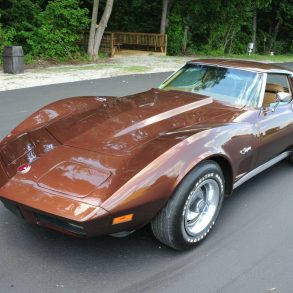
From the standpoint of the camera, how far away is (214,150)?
3.31 meters

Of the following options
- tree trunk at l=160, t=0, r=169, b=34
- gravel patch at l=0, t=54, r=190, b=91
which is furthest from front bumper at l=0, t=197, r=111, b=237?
tree trunk at l=160, t=0, r=169, b=34

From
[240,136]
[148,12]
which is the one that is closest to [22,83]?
[240,136]

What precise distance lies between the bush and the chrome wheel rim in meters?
14.1

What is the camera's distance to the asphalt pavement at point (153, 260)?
2.85m

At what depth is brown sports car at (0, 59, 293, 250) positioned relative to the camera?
2.77 m

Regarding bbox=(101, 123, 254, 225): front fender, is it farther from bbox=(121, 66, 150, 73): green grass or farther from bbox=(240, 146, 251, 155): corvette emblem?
bbox=(121, 66, 150, 73): green grass

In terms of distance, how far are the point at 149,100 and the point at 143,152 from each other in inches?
52.0

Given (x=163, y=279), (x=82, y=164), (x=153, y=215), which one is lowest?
(x=163, y=279)

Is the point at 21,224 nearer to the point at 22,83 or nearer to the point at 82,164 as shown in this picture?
the point at 82,164

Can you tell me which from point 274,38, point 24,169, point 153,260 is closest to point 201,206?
point 153,260

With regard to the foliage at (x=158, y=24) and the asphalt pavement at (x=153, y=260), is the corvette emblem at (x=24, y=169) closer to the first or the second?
the asphalt pavement at (x=153, y=260)

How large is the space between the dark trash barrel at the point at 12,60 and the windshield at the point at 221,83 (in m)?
8.88

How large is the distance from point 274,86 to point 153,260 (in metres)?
3.07

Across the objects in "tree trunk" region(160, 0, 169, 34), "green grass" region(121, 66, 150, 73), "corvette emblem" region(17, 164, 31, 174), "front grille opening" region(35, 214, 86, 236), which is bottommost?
"green grass" region(121, 66, 150, 73)
